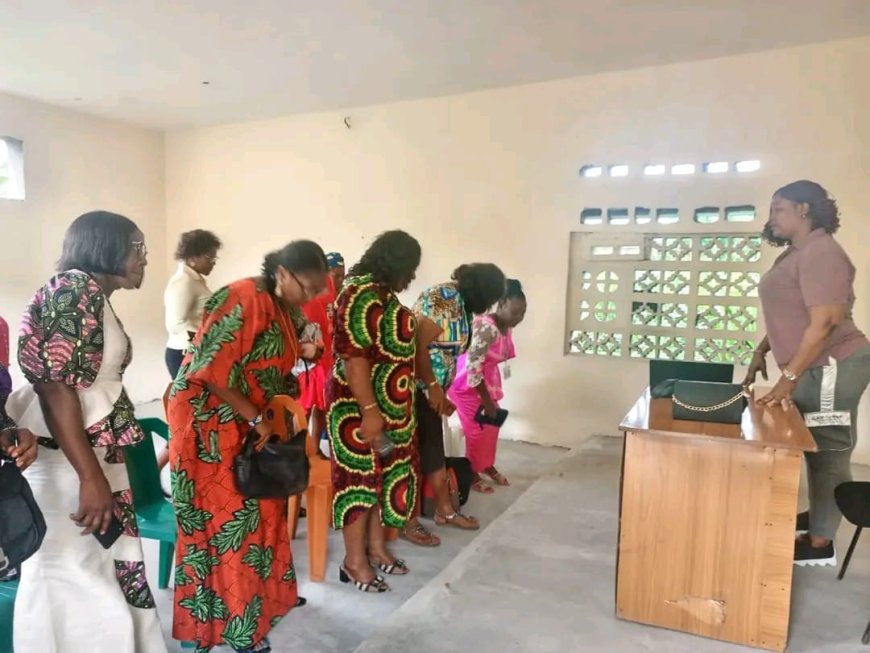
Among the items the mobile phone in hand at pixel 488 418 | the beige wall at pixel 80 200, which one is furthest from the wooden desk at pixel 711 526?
the beige wall at pixel 80 200

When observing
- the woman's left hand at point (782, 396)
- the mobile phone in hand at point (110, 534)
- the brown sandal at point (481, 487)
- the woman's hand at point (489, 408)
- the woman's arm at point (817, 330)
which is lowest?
the brown sandal at point (481, 487)

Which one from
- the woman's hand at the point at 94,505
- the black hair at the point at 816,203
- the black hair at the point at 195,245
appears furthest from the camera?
the black hair at the point at 195,245

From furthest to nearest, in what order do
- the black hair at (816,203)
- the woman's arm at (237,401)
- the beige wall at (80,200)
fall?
the beige wall at (80,200) → the black hair at (816,203) → the woman's arm at (237,401)

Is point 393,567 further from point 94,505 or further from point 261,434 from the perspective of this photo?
point 94,505

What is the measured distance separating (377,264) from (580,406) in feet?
8.76

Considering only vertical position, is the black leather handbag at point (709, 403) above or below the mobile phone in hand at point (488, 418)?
above

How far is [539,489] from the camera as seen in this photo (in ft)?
11.0

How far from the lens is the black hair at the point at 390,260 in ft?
7.19

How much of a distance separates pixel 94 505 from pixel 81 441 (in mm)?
154

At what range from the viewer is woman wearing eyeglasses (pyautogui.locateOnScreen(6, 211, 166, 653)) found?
1.39 meters

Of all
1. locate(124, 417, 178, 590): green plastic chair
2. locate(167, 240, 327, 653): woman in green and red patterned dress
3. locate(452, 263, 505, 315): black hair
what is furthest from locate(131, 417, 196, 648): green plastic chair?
locate(452, 263, 505, 315): black hair

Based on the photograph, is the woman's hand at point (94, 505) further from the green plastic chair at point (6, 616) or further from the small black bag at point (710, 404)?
the small black bag at point (710, 404)

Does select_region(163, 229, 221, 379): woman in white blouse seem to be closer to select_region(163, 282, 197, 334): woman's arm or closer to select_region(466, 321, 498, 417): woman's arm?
select_region(163, 282, 197, 334): woman's arm

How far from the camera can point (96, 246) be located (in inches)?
58.6
